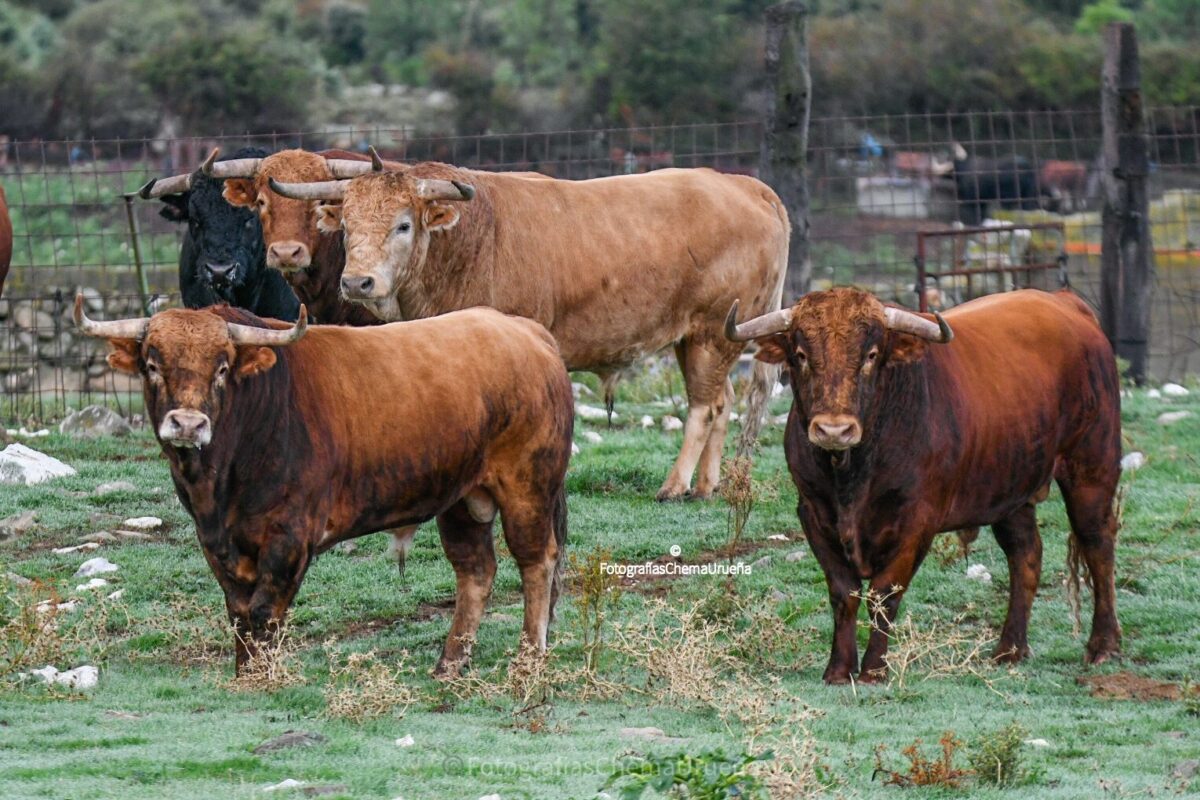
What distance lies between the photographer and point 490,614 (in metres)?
9.22

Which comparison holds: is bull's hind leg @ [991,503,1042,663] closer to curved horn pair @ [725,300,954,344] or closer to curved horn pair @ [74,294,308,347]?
curved horn pair @ [725,300,954,344]

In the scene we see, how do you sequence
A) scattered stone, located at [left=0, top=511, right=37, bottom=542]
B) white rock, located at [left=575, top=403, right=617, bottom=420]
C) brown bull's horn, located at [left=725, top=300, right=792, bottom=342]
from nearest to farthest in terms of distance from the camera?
brown bull's horn, located at [left=725, top=300, right=792, bottom=342] → scattered stone, located at [left=0, top=511, right=37, bottom=542] → white rock, located at [left=575, top=403, right=617, bottom=420]

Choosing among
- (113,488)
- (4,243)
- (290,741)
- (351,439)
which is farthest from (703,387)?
(290,741)

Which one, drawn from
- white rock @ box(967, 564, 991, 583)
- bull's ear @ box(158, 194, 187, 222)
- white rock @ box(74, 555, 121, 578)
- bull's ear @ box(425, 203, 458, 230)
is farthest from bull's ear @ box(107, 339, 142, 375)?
white rock @ box(967, 564, 991, 583)

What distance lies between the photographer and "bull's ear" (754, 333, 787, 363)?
26.5 feet

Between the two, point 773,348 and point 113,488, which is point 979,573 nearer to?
point 773,348

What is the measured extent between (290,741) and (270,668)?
83 centimetres

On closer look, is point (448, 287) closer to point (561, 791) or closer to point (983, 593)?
point (983, 593)

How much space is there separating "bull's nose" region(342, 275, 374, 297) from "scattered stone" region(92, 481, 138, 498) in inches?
92.2

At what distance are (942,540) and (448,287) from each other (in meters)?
2.97

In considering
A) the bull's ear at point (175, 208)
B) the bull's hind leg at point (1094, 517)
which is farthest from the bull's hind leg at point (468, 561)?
the bull's ear at point (175, 208)

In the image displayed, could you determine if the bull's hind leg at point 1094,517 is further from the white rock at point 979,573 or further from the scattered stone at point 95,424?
the scattered stone at point 95,424

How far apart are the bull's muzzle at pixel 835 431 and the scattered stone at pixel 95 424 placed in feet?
22.8

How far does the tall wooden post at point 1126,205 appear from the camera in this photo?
15.4 m
